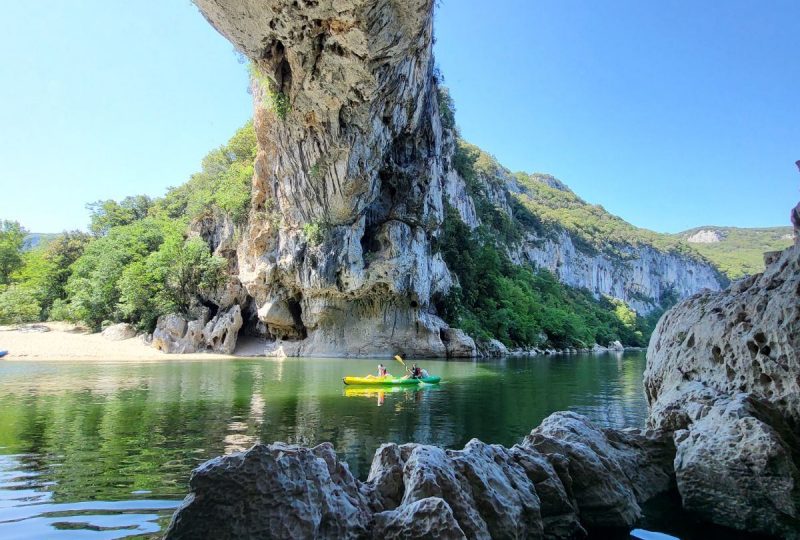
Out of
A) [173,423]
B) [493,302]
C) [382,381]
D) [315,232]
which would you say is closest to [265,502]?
[173,423]

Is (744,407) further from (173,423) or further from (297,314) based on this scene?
(297,314)

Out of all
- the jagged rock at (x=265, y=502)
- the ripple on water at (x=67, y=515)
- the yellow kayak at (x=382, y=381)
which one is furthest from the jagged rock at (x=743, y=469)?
the yellow kayak at (x=382, y=381)

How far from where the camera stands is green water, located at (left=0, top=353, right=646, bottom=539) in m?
4.91

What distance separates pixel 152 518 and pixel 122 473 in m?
1.98

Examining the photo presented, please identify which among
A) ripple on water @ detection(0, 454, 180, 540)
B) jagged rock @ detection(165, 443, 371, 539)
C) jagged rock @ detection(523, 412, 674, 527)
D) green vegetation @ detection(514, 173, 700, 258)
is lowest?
ripple on water @ detection(0, 454, 180, 540)

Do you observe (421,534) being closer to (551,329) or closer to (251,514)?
(251,514)

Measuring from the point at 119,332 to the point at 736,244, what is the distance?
619 ft

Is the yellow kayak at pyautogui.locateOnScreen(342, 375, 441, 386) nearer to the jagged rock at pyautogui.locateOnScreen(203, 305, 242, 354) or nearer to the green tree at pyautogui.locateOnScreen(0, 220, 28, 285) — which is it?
the jagged rock at pyautogui.locateOnScreen(203, 305, 242, 354)

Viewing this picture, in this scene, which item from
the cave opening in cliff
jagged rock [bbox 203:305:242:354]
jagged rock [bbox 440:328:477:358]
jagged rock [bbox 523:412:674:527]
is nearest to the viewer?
jagged rock [bbox 523:412:674:527]

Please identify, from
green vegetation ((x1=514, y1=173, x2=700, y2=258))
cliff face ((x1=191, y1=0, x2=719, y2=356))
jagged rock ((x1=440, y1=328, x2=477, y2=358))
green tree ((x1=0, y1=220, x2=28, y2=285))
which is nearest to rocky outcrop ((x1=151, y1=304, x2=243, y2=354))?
cliff face ((x1=191, y1=0, x2=719, y2=356))

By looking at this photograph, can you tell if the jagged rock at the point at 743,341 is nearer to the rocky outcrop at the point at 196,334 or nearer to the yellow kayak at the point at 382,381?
the yellow kayak at the point at 382,381

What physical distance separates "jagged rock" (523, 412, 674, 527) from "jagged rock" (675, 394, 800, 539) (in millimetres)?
528

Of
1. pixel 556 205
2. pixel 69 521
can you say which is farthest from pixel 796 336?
pixel 556 205

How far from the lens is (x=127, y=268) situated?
35.1 m
